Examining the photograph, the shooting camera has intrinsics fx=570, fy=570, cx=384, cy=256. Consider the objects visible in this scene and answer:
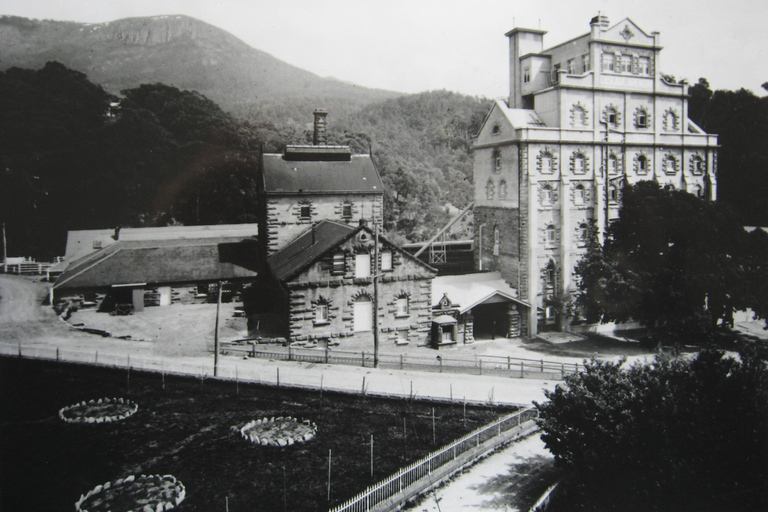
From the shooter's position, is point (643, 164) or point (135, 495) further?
point (643, 164)

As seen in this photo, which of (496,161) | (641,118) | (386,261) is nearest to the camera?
(386,261)

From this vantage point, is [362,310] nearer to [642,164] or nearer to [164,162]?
[642,164]

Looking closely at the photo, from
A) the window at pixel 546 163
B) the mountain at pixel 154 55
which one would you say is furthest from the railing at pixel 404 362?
the mountain at pixel 154 55

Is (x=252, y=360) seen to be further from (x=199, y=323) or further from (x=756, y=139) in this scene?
(x=756, y=139)

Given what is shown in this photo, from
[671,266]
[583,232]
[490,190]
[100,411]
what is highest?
[490,190]

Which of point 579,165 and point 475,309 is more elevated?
point 579,165

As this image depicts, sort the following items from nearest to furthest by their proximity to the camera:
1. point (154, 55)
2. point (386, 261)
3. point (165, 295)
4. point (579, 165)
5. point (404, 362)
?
point (404, 362) → point (386, 261) → point (165, 295) → point (579, 165) → point (154, 55)

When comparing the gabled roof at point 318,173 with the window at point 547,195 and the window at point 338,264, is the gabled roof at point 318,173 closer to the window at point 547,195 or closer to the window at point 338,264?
the window at point 338,264

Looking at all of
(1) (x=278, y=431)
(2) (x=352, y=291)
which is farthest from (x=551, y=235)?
(1) (x=278, y=431)
